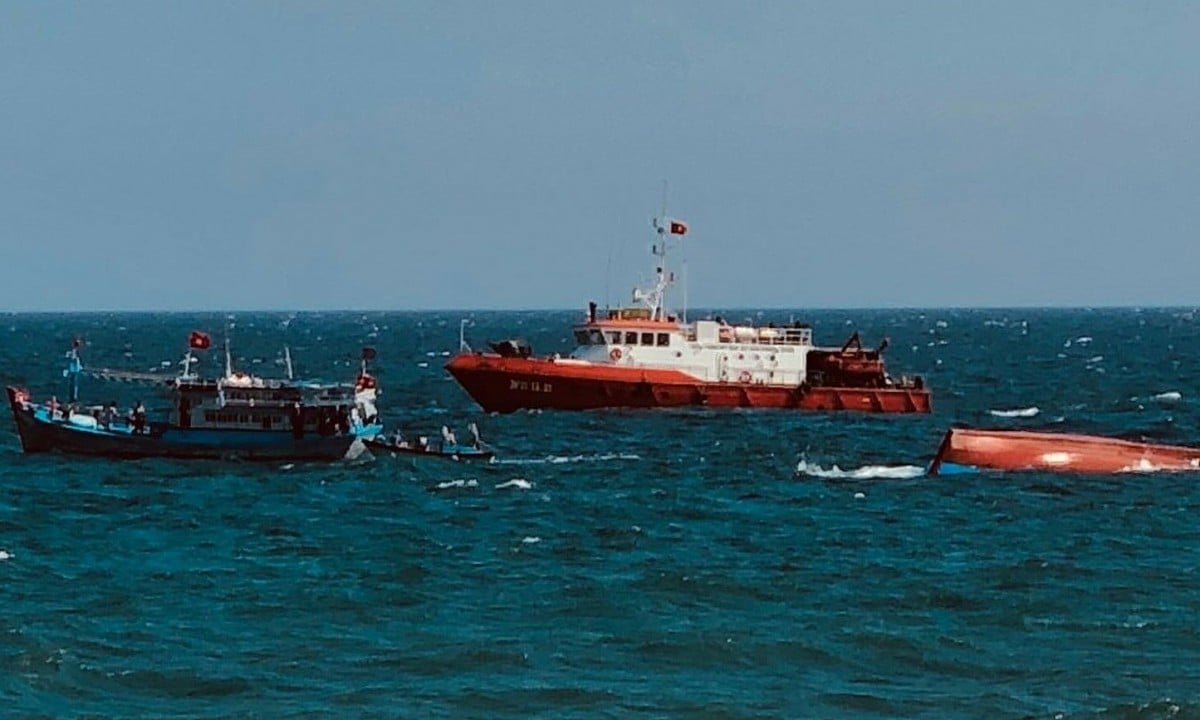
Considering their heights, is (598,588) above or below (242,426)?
below

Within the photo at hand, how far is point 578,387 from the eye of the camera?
89.9 metres

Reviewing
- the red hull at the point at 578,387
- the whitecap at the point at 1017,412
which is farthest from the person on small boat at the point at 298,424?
the whitecap at the point at 1017,412

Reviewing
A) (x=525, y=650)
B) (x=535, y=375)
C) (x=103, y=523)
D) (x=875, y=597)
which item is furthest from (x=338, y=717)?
(x=535, y=375)

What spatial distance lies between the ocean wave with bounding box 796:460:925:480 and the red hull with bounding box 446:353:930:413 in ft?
79.0

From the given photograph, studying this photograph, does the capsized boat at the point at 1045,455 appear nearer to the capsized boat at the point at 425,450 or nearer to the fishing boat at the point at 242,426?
the capsized boat at the point at 425,450

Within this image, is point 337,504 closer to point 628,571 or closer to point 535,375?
point 628,571

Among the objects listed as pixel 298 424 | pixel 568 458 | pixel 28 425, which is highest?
pixel 298 424

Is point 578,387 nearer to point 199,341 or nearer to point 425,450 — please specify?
point 425,450

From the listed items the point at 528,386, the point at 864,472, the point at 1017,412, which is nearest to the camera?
the point at 864,472

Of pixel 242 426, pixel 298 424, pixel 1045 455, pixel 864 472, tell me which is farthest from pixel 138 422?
pixel 1045 455

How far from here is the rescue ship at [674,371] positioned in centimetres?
9031

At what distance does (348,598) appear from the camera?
129 ft

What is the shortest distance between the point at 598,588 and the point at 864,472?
2588cm

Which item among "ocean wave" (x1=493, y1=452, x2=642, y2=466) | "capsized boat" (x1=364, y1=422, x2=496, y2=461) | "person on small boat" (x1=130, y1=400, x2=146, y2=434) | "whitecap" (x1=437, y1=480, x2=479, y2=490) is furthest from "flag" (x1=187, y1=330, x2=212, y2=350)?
"ocean wave" (x1=493, y1=452, x2=642, y2=466)
